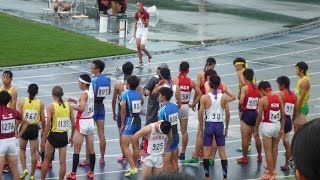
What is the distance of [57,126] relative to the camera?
38.4 ft

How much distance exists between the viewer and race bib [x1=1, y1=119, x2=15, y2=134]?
443 inches

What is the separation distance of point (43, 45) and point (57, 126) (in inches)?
596

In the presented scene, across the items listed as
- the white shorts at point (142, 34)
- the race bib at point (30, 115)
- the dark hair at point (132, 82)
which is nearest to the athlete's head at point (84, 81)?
the dark hair at point (132, 82)

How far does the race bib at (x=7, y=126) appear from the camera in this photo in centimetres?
1125

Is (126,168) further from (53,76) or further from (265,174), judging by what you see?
(53,76)

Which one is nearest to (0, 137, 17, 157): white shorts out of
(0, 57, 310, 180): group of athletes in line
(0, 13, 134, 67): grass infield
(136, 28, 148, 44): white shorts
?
(0, 57, 310, 180): group of athletes in line

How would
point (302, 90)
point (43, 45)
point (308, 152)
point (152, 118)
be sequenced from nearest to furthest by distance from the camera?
1. point (308, 152)
2. point (152, 118)
3. point (302, 90)
4. point (43, 45)

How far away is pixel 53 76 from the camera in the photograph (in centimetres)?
2208

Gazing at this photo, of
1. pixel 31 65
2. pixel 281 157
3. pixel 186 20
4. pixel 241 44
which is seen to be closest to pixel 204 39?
pixel 241 44

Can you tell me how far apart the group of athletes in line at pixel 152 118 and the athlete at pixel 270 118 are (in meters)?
0.02

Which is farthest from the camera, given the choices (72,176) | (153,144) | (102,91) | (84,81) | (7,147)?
(102,91)

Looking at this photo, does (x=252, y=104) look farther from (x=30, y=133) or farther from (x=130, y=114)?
(x=30, y=133)

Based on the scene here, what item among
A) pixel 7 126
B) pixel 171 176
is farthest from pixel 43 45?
pixel 171 176

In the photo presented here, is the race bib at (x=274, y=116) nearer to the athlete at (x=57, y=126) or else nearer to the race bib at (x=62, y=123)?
the athlete at (x=57, y=126)
